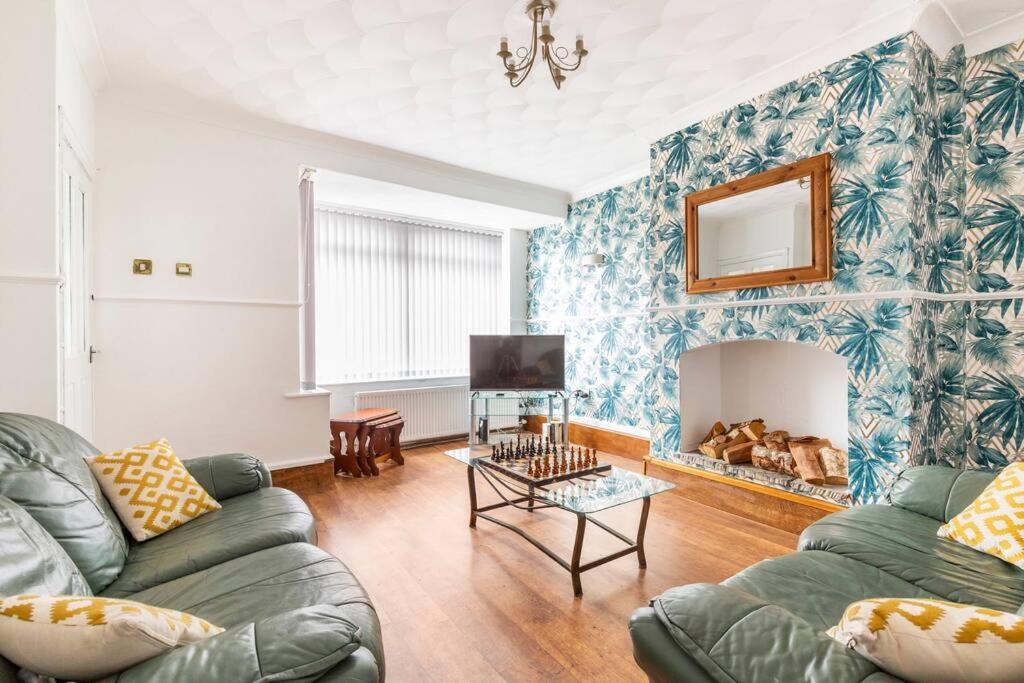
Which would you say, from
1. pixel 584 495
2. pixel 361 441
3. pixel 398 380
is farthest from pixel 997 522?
pixel 398 380

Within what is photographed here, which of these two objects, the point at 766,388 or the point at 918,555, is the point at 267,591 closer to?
the point at 918,555

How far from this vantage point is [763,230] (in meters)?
3.17

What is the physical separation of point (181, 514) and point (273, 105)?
276 cm

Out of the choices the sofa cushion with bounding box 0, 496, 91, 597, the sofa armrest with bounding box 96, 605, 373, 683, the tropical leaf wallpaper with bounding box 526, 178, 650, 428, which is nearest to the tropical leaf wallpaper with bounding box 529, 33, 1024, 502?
the tropical leaf wallpaper with bounding box 526, 178, 650, 428

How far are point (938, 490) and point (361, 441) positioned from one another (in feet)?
12.0

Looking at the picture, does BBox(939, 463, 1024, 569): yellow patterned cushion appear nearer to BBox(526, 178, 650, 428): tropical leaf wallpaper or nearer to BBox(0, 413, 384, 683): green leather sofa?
BBox(0, 413, 384, 683): green leather sofa

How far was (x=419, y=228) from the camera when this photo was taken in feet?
17.3

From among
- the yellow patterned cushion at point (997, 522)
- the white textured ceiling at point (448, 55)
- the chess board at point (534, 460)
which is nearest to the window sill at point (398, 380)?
the white textured ceiling at point (448, 55)

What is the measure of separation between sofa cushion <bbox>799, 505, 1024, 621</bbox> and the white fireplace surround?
1.34 m

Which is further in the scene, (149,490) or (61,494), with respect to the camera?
(149,490)

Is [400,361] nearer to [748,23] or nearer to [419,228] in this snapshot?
[419,228]

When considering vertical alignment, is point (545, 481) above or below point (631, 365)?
below

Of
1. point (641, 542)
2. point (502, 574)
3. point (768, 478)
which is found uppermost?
point (768, 478)

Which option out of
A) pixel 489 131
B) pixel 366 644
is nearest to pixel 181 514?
pixel 366 644
